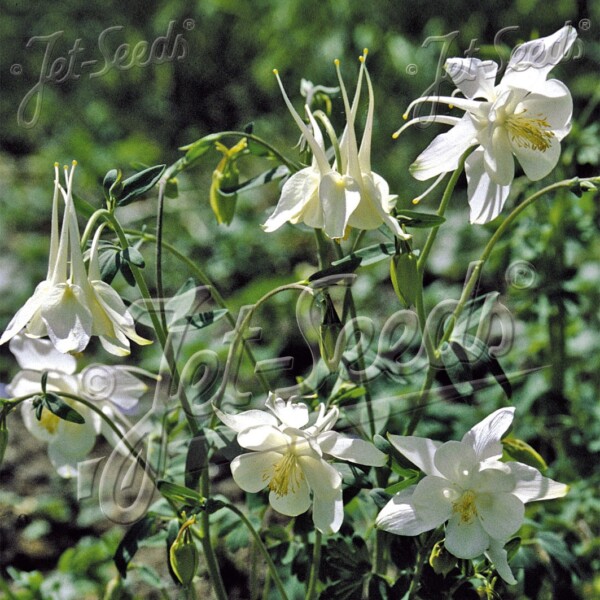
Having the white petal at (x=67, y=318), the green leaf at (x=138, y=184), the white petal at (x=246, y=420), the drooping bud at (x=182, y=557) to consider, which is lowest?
the drooping bud at (x=182, y=557)

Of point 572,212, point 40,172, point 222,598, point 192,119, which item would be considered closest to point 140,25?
point 192,119

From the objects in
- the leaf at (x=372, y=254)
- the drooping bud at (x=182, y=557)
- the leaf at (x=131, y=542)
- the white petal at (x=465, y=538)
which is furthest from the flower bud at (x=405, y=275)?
the leaf at (x=131, y=542)

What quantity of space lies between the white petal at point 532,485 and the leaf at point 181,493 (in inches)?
15.3

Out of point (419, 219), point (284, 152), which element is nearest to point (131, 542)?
point (419, 219)

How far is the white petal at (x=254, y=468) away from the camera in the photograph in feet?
3.78

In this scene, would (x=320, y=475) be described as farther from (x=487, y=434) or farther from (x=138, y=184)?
(x=138, y=184)

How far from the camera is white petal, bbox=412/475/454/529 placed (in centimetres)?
110

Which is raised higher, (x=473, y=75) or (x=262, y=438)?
(x=473, y=75)

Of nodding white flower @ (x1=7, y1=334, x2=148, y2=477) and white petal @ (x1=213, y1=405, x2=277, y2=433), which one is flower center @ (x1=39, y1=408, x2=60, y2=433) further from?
white petal @ (x1=213, y1=405, x2=277, y2=433)

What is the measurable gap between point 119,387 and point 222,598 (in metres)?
0.35

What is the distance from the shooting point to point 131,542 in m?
1.33

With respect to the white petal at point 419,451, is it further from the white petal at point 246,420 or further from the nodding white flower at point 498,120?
the nodding white flower at point 498,120

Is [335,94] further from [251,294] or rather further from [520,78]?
[251,294]

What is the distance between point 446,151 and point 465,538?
47 centimetres
